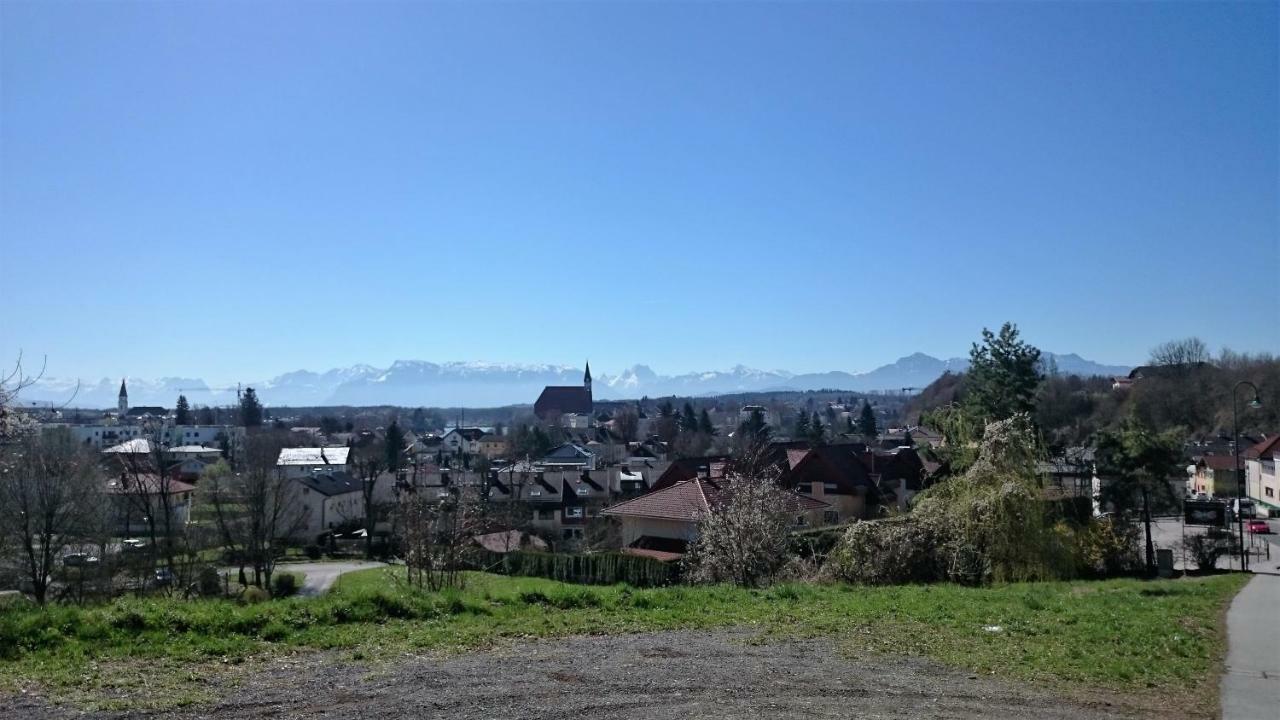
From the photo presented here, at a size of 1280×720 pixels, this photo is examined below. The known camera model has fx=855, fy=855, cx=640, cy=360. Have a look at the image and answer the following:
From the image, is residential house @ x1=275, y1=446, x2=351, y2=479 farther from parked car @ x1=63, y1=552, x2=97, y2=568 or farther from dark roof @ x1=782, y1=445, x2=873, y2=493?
parked car @ x1=63, y1=552, x2=97, y2=568

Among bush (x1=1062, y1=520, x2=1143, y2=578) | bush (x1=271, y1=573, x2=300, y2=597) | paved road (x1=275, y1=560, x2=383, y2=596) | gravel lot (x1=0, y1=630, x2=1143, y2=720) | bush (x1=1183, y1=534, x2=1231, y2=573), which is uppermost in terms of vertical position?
gravel lot (x1=0, y1=630, x2=1143, y2=720)

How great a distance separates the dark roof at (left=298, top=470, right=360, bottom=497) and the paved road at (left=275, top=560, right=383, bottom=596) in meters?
11.7

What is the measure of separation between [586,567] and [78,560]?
15521 millimetres

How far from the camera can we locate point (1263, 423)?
73.1 metres

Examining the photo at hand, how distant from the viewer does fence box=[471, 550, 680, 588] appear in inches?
1006

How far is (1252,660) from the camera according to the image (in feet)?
32.9

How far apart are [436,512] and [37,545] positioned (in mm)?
14030

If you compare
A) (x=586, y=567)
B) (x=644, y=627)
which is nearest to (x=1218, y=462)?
(x=586, y=567)

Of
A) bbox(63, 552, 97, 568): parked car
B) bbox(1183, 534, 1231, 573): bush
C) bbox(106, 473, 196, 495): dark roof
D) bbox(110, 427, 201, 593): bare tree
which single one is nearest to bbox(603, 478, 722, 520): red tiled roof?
bbox(110, 427, 201, 593): bare tree

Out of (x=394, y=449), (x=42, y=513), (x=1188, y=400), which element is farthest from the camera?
(x=394, y=449)

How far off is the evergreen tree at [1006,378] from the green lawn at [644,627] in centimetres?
2149

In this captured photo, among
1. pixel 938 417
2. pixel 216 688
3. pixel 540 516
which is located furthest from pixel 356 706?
pixel 540 516

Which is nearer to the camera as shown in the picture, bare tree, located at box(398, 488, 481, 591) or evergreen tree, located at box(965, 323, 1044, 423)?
bare tree, located at box(398, 488, 481, 591)

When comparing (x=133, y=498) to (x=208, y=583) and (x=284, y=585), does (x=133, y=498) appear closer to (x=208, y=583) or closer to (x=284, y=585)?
(x=284, y=585)
